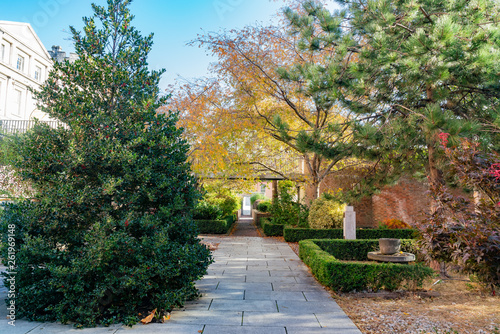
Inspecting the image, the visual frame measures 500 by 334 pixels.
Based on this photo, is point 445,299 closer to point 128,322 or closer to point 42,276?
point 128,322

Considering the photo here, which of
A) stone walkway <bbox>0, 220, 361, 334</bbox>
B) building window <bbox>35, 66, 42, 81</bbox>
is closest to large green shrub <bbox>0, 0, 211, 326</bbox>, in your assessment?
stone walkway <bbox>0, 220, 361, 334</bbox>

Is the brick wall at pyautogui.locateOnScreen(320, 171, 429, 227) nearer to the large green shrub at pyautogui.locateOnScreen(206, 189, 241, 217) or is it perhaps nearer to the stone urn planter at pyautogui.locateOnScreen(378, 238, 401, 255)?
the large green shrub at pyautogui.locateOnScreen(206, 189, 241, 217)

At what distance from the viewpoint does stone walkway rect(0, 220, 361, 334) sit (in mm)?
3760

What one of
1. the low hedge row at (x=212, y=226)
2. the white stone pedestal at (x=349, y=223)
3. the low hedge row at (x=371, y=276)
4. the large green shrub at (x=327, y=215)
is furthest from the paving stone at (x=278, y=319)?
the low hedge row at (x=212, y=226)

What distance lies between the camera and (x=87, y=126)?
433 cm

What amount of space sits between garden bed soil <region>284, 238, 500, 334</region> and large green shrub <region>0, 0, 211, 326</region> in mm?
2480

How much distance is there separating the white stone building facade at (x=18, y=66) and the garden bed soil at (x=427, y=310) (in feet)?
75.8

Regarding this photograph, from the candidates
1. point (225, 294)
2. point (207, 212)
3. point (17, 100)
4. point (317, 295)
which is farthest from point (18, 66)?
point (317, 295)

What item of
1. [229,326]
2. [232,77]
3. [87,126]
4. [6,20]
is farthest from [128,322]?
[6,20]

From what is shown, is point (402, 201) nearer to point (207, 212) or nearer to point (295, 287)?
point (207, 212)

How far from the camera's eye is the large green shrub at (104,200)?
3.88 metres

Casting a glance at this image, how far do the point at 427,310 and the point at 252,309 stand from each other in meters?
2.61

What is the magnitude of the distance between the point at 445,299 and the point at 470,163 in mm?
2325

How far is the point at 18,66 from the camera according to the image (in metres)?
23.3
